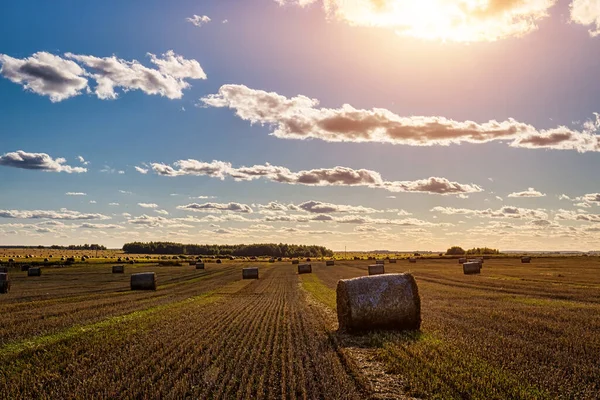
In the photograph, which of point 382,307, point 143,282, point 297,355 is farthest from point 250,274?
point 297,355

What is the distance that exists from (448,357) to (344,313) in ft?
17.2

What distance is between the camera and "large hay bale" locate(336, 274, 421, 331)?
1570 centimetres

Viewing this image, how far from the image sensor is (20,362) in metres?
12.0

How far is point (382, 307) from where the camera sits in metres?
15.9

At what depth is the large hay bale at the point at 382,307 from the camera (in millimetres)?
15703

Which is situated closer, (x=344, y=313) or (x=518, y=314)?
(x=344, y=313)

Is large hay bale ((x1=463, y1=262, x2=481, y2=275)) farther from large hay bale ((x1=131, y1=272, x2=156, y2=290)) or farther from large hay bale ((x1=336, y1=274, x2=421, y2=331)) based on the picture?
large hay bale ((x1=336, y1=274, x2=421, y2=331))

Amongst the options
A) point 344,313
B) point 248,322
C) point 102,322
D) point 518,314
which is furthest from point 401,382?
point 102,322

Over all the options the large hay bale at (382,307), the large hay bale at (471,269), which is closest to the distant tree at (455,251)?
the large hay bale at (471,269)

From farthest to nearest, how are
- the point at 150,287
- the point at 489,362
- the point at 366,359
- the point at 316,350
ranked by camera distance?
the point at 150,287, the point at 316,350, the point at 366,359, the point at 489,362

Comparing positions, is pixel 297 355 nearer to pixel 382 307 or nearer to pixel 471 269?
pixel 382 307

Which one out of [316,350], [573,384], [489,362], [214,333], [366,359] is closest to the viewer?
[573,384]

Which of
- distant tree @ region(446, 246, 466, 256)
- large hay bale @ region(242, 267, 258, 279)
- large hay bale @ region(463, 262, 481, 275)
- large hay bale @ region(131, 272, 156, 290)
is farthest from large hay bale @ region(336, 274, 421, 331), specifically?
distant tree @ region(446, 246, 466, 256)

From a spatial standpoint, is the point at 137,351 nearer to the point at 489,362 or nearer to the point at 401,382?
the point at 401,382
